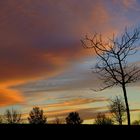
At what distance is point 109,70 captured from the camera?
3606 cm

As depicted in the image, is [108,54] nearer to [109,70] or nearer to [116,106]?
[109,70]
